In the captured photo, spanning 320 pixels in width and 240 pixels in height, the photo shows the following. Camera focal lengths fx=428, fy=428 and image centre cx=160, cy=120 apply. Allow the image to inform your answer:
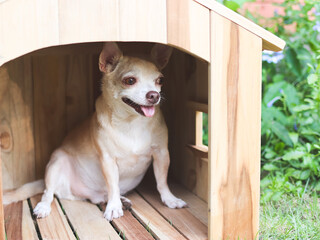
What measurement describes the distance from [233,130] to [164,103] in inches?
46.3

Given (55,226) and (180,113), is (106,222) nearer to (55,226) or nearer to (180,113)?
(55,226)

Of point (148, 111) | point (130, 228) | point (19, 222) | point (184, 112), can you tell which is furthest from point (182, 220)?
point (19, 222)

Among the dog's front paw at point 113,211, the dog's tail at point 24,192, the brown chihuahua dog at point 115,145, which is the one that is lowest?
the dog's front paw at point 113,211

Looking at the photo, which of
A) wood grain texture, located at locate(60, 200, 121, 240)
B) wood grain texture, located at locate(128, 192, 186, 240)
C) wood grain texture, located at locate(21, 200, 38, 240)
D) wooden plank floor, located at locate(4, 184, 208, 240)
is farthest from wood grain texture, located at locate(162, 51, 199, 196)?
wood grain texture, located at locate(21, 200, 38, 240)

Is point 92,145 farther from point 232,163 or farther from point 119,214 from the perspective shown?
point 232,163

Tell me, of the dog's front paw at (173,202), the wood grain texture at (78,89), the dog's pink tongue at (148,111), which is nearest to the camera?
the dog's pink tongue at (148,111)

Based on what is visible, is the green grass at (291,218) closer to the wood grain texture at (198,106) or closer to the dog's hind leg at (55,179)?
the wood grain texture at (198,106)

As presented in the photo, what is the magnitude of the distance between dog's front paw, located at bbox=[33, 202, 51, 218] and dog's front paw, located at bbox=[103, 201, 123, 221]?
34 centimetres

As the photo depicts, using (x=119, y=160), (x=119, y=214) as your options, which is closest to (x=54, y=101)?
(x=119, y=160)

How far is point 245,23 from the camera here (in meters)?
1.97

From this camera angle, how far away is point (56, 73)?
9.89 ft

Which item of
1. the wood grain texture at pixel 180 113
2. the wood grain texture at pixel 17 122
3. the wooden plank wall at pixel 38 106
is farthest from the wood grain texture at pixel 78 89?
the wood grain texture at pixel 180 113

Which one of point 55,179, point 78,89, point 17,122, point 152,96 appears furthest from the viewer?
point 78,89

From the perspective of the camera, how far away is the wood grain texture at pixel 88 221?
2207 millimetres
